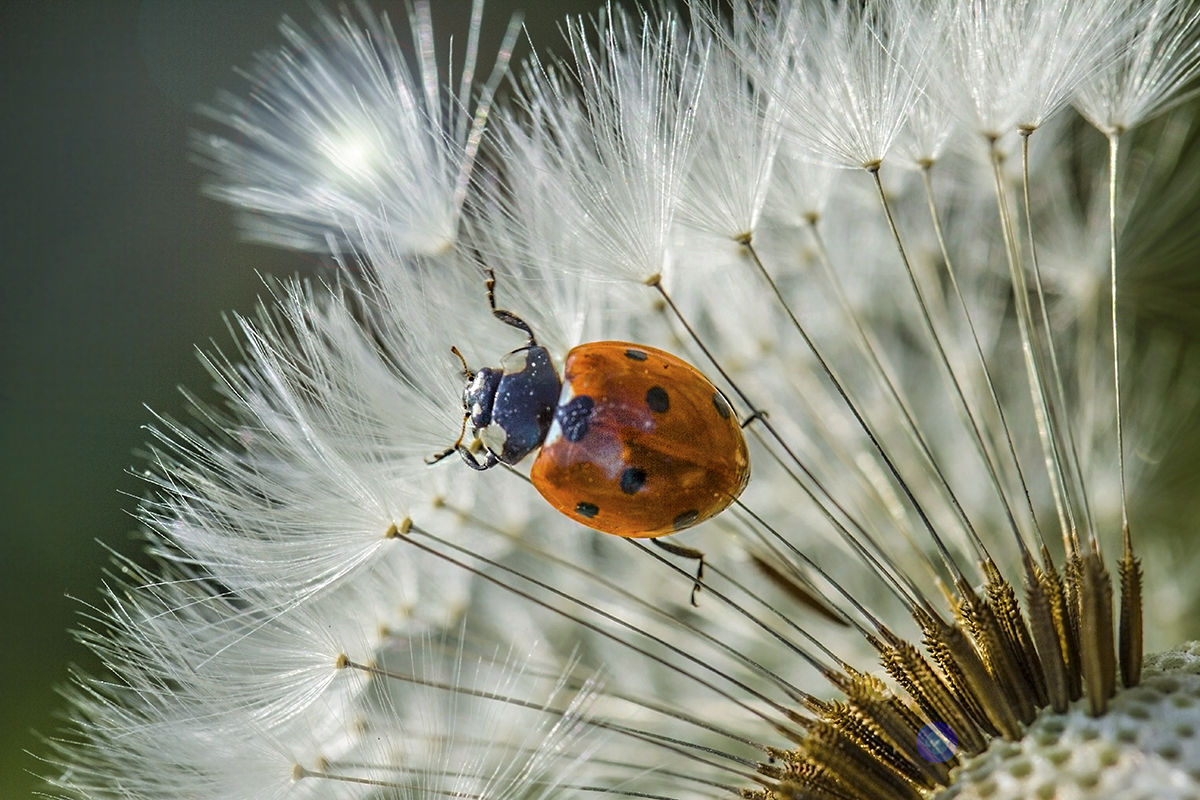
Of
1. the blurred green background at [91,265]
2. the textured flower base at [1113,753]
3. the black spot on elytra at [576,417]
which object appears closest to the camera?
the textured flower base at [1113,753]

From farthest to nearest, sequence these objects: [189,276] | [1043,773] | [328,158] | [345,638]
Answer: [189,276]
[328,158]
[345,638]
[1043,773]

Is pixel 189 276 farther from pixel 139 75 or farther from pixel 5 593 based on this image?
pixel 5 593

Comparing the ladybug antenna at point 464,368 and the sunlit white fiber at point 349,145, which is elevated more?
the sunlit white fiber at point 349,145

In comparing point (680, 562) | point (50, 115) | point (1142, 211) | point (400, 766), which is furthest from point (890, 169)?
point (50, 115)

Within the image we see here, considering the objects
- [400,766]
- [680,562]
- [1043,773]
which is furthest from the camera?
[680,562]

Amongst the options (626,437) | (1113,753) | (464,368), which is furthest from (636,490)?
(1113,753)

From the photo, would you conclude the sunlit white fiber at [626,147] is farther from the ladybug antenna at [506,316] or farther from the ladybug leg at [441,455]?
the ladybug leg at [441,455]

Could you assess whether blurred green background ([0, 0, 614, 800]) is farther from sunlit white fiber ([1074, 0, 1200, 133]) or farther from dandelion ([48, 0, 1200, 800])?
sunlit white fiber ([1074, 0, 1200, 133])

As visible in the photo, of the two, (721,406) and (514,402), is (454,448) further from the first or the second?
(721,406)

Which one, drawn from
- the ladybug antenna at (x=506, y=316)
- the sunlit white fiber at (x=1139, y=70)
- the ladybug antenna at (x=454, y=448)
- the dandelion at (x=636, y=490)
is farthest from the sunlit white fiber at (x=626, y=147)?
the sunlit white fiber at (x=1139, y=70)
